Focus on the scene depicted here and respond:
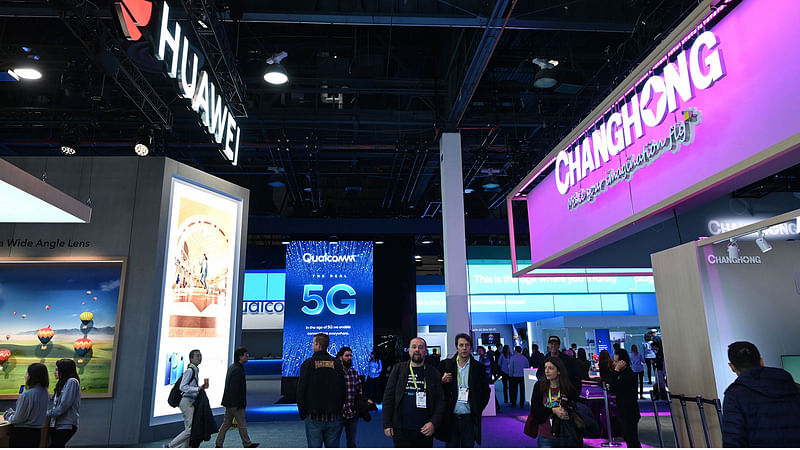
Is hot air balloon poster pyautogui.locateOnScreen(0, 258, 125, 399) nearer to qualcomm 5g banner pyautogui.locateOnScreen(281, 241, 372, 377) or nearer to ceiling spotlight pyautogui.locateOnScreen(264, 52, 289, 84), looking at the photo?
ceiling spotlight pyautogui.locateOnScreen(264, 52, 289, 84)

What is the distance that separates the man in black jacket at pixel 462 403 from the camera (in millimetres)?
4367

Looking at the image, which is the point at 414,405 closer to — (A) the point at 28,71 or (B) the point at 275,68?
(B) the point at 275,68

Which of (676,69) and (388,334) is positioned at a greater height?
(676,69)

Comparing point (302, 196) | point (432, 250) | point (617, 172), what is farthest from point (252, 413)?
point (432, 250)

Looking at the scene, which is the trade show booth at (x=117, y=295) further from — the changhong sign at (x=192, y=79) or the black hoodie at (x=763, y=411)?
the black hoodie at (x=763, y=411)

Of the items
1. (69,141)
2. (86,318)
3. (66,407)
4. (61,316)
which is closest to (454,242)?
(86,318)

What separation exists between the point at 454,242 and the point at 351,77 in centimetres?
384

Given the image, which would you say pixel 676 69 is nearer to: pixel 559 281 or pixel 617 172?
pixel 617 172

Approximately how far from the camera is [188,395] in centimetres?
591

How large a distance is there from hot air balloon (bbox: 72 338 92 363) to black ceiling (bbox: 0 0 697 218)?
12.9ft

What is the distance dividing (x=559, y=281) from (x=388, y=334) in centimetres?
674

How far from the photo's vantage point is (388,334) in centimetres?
1523

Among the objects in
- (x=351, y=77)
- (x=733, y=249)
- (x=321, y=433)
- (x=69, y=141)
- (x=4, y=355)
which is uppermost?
(x=351, y=77)

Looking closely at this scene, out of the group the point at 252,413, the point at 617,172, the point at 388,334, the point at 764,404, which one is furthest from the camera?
the point at 388,334
